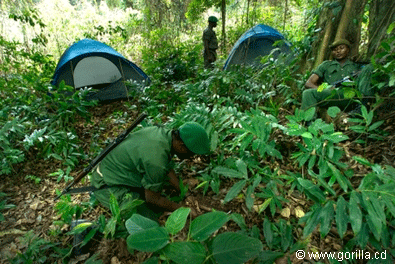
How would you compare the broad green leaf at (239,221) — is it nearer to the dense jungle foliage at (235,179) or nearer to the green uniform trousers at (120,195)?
the dense jungle foliage at (235,179)

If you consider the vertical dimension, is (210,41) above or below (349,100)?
above

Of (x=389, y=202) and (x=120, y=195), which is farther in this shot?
(x=120, y=195)

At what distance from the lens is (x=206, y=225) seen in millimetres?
1000

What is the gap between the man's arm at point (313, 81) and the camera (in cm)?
329

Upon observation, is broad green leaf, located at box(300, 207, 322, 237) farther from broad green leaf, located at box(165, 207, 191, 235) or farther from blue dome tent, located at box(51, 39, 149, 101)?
blue dome tent, located at box(51, 39, 149, 101)

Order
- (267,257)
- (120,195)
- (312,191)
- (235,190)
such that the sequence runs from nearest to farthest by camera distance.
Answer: (312,191) < (267,257) < (235,190) < (120,195)

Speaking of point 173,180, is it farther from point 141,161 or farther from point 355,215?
point 355,215

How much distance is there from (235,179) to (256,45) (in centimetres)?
525

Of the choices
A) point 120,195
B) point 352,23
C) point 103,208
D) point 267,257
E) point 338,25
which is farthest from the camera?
point 338,25

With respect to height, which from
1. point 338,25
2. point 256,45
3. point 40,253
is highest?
point 338,25

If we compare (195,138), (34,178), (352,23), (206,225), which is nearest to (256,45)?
(352,23)

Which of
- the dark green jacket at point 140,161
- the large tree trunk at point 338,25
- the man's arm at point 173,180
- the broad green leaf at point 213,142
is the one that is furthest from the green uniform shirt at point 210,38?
the man's arm at point 173,180

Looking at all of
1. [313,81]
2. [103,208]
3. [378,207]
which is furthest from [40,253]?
[313,81]

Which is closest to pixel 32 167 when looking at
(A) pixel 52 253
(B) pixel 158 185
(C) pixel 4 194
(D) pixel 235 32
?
(C) pixel 4 194
